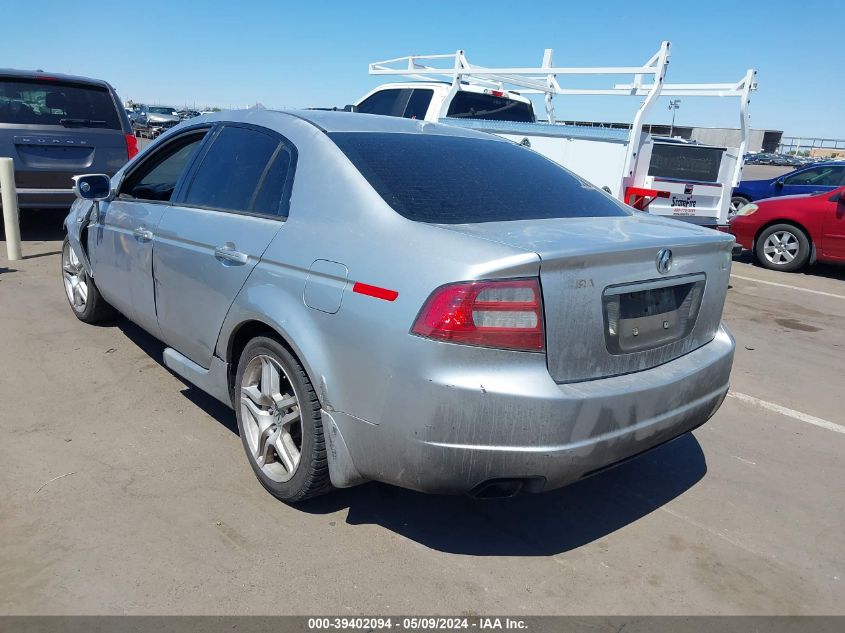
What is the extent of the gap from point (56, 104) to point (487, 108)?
5901 millimetres

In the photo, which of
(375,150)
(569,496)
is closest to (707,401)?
(569,496)

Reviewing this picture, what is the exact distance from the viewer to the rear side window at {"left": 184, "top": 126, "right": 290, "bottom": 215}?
3.20 meters

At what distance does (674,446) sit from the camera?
385cm

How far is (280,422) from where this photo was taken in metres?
3.02

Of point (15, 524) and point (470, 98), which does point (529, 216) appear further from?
point (470, 98)

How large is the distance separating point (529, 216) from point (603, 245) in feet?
1.52

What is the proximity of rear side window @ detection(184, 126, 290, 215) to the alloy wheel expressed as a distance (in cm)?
74

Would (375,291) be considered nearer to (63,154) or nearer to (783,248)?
(63,154)

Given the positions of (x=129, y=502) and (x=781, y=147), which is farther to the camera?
(x=781, y=147)

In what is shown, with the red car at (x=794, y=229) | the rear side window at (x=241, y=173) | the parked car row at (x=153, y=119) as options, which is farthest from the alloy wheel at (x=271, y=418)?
the parked car row at (x=153, y=119)

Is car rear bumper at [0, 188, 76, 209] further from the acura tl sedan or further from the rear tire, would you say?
the acura tl sedan

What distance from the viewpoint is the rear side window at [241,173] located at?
3.20m

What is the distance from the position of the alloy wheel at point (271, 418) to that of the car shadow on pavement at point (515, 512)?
0.24 metres

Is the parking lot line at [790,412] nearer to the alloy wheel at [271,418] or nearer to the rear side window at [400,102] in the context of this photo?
the alloy wheel at [271,418]
